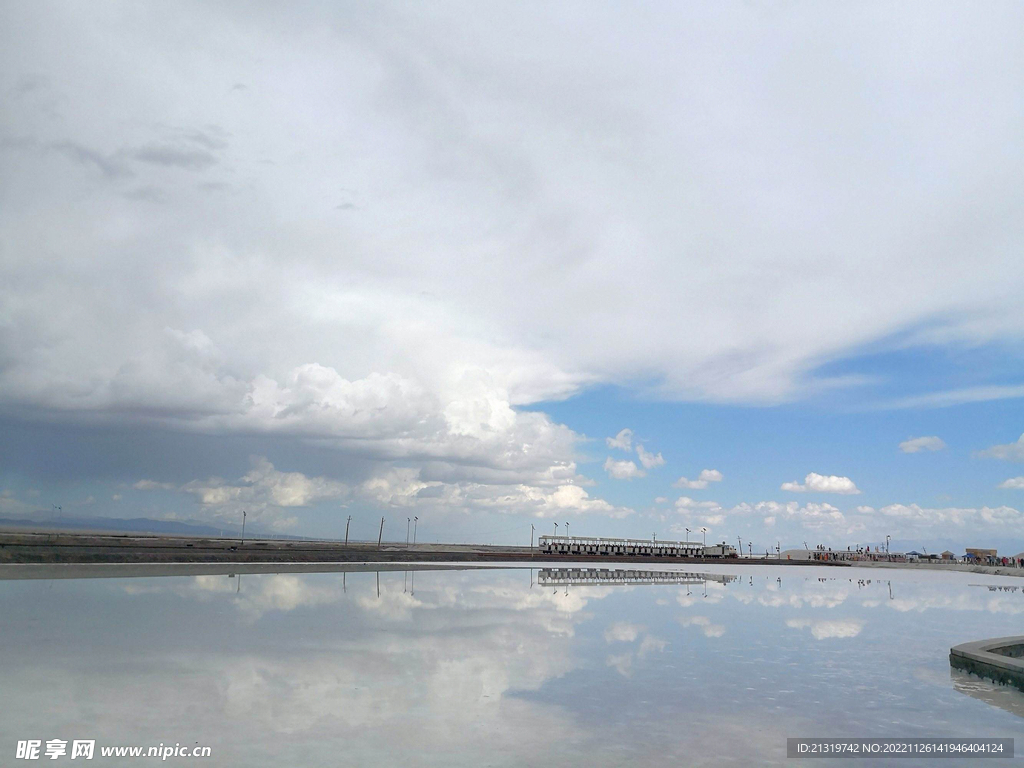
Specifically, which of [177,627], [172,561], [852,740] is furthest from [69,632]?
[172,561]

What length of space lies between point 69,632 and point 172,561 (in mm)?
49300

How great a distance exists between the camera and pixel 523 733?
1491 centimetres

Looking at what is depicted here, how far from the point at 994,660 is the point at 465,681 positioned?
56.3ft

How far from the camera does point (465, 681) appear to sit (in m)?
19.6

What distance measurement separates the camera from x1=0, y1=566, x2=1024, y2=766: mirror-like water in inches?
555

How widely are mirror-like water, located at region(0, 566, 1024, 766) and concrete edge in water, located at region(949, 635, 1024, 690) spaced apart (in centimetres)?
66

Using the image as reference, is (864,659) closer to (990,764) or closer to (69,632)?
(990,764)

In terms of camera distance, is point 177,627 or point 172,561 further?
point 172,561

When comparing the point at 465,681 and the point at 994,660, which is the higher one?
the point at 994,660

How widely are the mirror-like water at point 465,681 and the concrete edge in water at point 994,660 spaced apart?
0.66m

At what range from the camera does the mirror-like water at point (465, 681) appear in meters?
Result: 14.1

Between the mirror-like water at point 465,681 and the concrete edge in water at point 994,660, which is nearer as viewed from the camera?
the mirror-like water at point 465,681

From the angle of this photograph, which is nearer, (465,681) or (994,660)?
(465,681)

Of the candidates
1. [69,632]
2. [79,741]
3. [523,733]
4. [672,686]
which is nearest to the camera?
[79,741]
